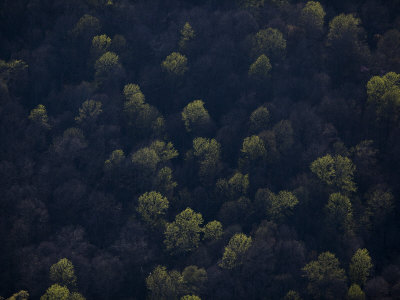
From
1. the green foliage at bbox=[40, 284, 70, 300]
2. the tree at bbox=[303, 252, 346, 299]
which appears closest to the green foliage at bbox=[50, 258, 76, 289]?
the green foliage at bbox=[40, 284, 70, 300]

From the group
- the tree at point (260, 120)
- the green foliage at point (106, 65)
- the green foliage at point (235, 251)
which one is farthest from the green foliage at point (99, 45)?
the green foliage at point (235, 251)

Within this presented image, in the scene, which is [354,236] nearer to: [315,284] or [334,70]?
[315,284]

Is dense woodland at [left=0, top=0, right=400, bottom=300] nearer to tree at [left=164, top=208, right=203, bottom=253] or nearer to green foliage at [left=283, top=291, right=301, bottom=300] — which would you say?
Result: green foliage at [left=283, top=291, right=301, bottom=300]

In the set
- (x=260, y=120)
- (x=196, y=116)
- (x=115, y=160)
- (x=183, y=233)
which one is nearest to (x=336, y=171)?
(x=260, y=120)

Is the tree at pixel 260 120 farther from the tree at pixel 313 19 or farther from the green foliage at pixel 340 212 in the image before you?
the tree at pixel 313 19

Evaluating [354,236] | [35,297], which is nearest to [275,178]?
[354,236]
